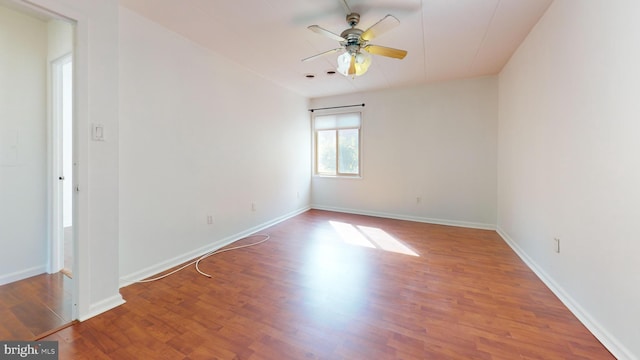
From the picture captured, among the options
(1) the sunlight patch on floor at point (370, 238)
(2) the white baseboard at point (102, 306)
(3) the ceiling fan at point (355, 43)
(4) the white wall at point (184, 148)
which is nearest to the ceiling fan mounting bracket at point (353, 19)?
(3) the ceiling fan at point (355, 43)

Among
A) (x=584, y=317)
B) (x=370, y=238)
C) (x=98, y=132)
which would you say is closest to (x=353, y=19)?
(x=98, y=132)

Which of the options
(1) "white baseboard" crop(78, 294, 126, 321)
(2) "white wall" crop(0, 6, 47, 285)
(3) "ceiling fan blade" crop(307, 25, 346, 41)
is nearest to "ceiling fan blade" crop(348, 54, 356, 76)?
(3) "ceiling fan blade" crop(307, 25, 346, 41)

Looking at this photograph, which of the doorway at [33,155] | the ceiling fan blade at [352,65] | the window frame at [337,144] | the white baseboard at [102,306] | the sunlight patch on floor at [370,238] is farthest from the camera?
the window frame at [337,144]

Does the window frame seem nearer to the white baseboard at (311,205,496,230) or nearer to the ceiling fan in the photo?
the white baseboard at (311,205,496,230)

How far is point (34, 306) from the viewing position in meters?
1.95

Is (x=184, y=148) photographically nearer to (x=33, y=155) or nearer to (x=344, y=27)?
(x=33, y=155)

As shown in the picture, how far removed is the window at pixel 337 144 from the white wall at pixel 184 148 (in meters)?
1.49

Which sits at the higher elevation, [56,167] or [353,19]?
[353,19]

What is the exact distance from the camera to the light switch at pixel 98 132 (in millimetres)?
1848

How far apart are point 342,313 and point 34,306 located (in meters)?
2.39

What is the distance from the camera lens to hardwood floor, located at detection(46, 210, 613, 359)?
5.01 ft

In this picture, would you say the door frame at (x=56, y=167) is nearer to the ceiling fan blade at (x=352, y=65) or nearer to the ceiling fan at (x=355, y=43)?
the ceiling fan at (x=355, y=43)

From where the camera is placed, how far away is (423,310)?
1941 millimetres

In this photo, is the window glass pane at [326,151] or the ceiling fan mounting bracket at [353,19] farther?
the window glass pane at [326,151]
